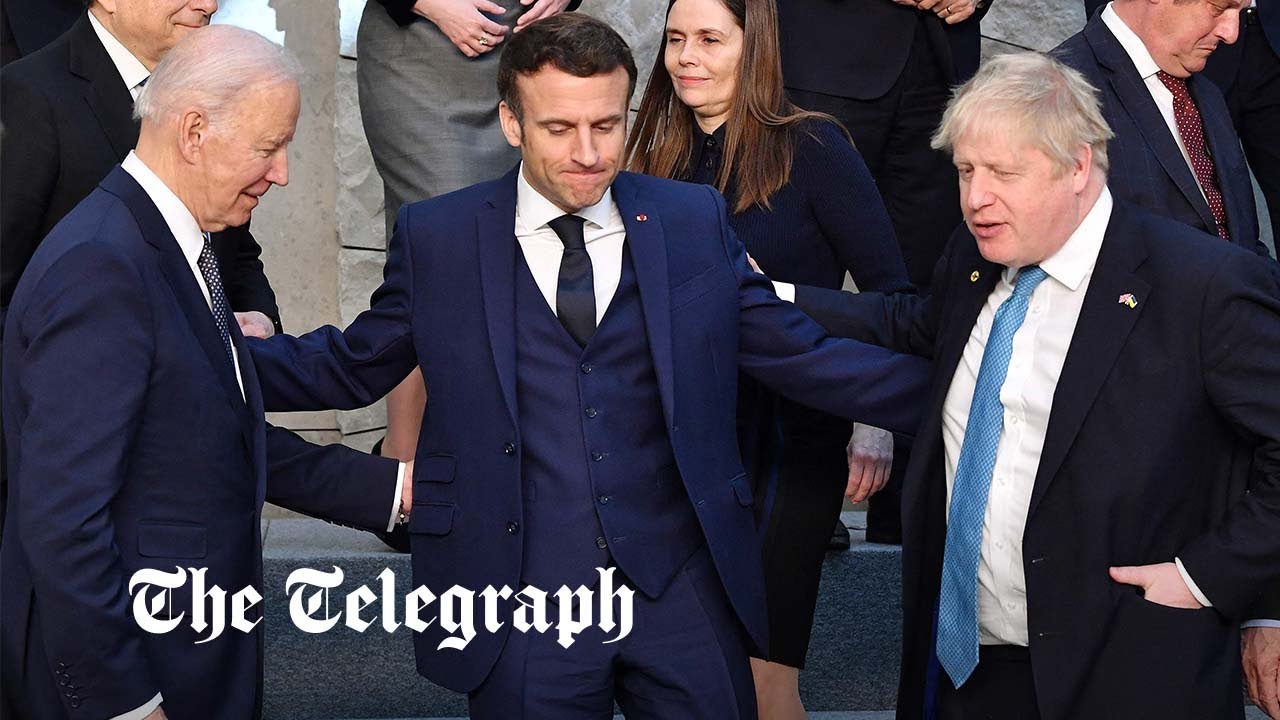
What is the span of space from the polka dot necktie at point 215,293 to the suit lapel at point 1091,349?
1377 mm

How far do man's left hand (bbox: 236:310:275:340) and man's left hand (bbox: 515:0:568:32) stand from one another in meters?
0.96

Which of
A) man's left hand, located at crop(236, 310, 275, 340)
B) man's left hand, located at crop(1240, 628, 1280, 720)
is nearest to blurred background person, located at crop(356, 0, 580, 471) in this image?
man's left hand, located at crop(236, 310, 275, 340)

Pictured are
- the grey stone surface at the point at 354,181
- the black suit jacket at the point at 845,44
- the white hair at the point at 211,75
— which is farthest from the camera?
the grey stone surface at the point at 354,181

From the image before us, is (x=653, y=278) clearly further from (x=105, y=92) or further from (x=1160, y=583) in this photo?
(x=105, y=92)

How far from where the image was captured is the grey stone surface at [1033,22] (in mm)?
5688

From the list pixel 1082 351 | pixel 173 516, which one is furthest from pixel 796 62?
pixel 173 516

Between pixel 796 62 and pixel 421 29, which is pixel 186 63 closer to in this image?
pixel 421 29

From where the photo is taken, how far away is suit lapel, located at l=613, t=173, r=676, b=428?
3.08 meters

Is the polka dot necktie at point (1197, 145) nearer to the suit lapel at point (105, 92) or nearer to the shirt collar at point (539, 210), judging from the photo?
the shirt collar at point (539, 210)

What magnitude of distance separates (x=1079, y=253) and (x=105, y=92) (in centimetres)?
186

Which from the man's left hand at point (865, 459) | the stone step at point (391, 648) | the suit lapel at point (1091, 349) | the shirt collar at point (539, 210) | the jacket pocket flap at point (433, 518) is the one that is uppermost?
the shirt collar at point (539, 210)

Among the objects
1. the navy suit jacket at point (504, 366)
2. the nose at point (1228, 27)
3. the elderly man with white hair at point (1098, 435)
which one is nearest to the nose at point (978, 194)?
the elderly man with white hair at point (1098, 435)

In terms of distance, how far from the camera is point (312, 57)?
542cm

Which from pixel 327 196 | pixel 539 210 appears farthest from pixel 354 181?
pixel 539 210
